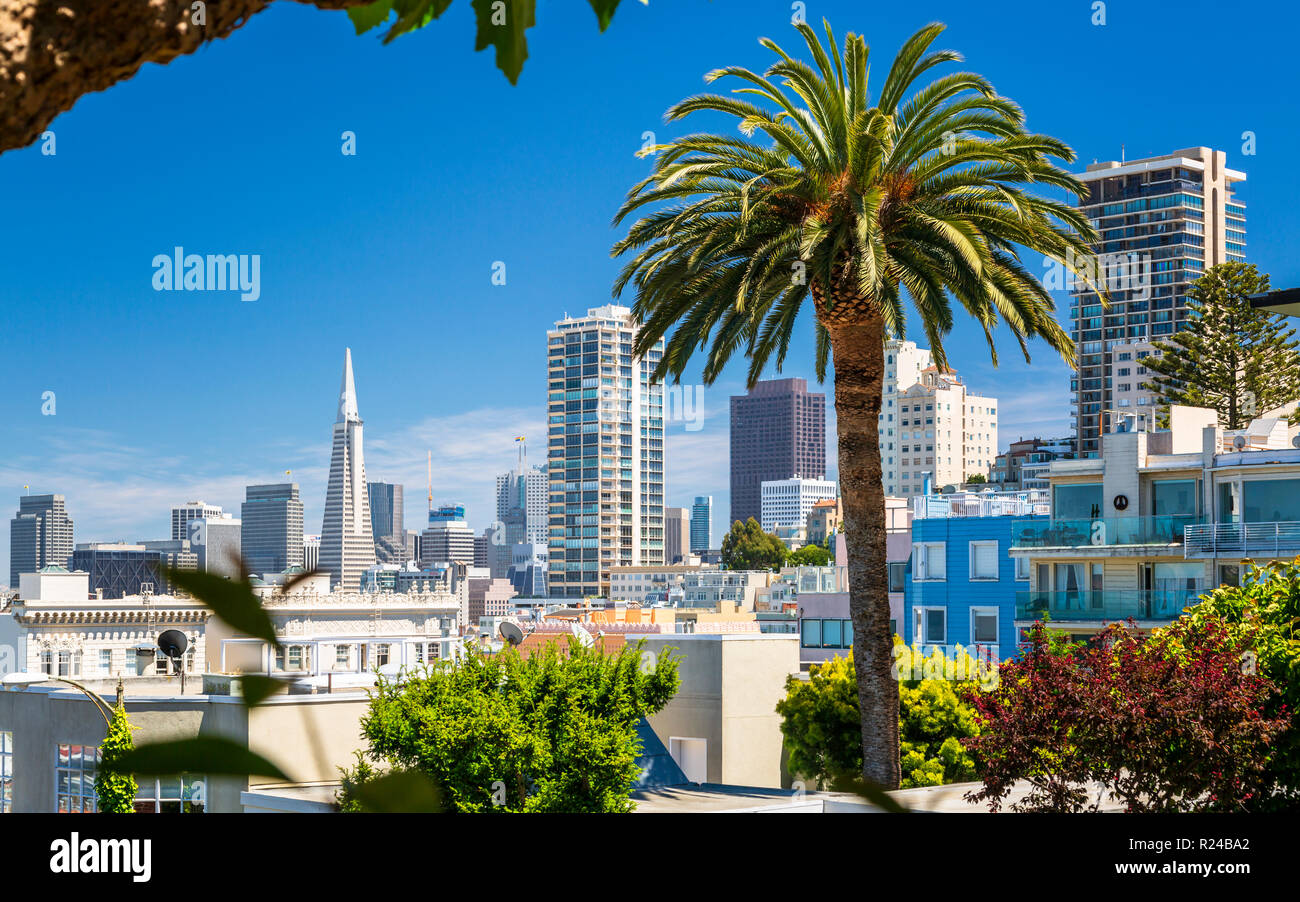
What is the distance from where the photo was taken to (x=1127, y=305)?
520 feet

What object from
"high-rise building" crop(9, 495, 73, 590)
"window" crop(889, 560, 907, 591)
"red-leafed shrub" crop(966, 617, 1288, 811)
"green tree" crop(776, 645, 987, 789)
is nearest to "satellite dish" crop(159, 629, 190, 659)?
"red-leafed shrub" crop(966, 617, 1288, 811)

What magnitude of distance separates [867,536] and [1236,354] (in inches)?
1576

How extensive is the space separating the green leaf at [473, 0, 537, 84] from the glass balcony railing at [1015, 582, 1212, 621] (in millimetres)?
40903

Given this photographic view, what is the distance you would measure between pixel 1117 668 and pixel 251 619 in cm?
1697

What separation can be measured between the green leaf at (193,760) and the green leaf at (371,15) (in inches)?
24.3

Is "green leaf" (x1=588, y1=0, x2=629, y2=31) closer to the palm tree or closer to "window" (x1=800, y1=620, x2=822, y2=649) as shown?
the palm tree

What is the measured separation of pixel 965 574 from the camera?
A: 5116 centimetres

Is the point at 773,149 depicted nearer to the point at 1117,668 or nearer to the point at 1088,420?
the point at 1117,668

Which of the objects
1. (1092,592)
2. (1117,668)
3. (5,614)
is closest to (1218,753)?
(1117,668)

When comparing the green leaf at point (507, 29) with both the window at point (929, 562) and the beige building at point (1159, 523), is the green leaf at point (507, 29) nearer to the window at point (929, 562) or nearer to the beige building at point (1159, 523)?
the beige building at point (1159, 523)

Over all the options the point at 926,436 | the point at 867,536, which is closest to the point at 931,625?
the point at 867,536

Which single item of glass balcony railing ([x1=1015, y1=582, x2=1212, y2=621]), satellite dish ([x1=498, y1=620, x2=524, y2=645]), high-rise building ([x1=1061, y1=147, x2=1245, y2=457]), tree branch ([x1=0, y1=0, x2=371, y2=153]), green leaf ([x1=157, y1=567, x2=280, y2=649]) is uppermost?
high-rise building ([x1=1061, y1=147, x2=1245, y2=457])

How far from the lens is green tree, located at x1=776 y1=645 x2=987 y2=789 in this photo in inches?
976

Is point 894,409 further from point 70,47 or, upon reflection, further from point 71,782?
point 70,47
